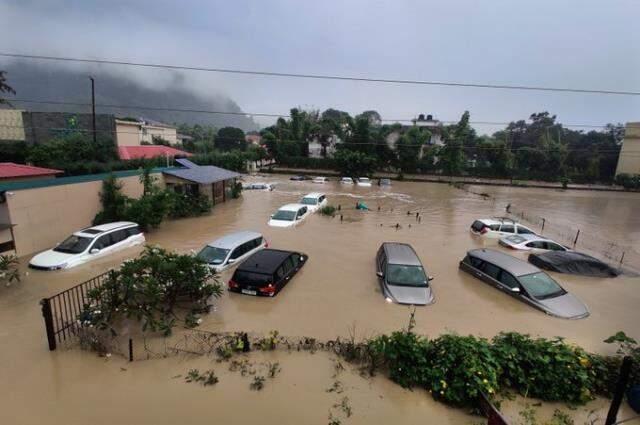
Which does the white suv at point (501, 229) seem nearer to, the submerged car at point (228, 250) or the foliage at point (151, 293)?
the submerged car at point (228, 250)

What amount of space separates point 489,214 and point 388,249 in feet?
59.1

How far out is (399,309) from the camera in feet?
31.0

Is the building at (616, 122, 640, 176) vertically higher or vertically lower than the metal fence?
higher

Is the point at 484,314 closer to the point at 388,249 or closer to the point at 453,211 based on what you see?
the point at 388,249

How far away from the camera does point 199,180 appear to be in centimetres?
2094

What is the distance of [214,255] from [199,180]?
11.1m

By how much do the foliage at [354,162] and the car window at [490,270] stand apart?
3552 cm

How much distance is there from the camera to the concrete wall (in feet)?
40.1

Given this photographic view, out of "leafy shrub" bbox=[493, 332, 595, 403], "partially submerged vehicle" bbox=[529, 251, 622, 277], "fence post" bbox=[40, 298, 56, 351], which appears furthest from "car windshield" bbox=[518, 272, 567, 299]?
"fence post" bbox=[40, 298, 56, 351]

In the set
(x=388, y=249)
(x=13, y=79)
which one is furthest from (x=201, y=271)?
(x=13, y=79)

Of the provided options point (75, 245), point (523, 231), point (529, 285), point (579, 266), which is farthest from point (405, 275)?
point (75, 245)

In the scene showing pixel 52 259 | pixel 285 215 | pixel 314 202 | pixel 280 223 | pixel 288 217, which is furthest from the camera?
pixel 314 202

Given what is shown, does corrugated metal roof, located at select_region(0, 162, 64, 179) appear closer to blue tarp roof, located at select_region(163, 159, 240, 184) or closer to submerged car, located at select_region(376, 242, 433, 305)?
blue tarp roof, located at select_region(163, 159, 240, 184)

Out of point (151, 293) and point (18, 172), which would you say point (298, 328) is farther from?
point (18, 172)
